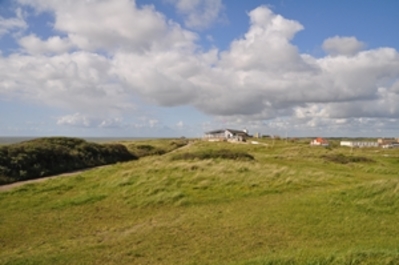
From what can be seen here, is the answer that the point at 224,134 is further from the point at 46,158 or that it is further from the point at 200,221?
the point at 200,221

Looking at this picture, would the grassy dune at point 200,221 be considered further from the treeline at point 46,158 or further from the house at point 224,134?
the house at point 224,134

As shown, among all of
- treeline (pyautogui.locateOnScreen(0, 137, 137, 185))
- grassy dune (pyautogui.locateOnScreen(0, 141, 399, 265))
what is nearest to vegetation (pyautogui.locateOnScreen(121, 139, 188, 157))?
treeline (pyautogui.locateOnScreen(0, 137, 137, 185))

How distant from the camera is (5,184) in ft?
67.3

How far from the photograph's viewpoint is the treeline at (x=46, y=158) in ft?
75.1

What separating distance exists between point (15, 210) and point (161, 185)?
20.9 feet

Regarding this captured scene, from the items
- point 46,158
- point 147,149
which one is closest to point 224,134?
point 147,149

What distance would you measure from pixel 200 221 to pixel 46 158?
65.1 feet

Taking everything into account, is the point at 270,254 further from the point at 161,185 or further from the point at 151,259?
the point at 161,185

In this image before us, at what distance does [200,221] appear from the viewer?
11.3 metres

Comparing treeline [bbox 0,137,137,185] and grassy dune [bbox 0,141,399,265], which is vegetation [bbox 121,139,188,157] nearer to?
treeline [bbox 0,137,137,185]

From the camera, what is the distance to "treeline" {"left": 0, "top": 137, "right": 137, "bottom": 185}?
75.1 ft

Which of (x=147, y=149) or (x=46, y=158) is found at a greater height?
(x=46, y=158)

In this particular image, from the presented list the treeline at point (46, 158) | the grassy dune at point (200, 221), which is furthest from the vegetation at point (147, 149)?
the grassy dune at point (200, 221)

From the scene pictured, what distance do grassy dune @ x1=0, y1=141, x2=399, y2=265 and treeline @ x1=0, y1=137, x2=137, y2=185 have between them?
5408 millimetres
